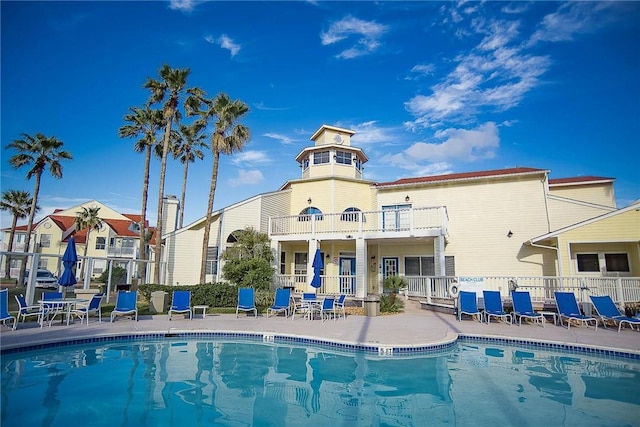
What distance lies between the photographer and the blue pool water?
492cm

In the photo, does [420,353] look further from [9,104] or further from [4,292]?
[9,104]

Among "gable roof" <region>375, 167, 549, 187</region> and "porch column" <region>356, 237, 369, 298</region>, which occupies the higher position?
"gable roof" <region>375, 167, 549, 187</region>

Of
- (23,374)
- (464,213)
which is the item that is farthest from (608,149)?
(23,374)

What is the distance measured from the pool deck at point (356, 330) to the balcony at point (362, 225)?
15.9 feet

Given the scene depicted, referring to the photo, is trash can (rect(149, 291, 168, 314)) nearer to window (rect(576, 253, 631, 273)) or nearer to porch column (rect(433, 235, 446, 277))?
porch column (rect(433, 235, 446, 277))

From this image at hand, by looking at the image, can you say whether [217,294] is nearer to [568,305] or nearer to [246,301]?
[246,301]

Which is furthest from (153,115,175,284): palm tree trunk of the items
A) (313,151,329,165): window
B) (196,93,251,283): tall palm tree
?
(313,151,329,165): window

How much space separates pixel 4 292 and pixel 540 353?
1527 cm

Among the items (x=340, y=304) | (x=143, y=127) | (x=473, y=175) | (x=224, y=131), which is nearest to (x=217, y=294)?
(x=340, y=304)

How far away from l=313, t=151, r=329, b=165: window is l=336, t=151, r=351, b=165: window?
2.39 feet

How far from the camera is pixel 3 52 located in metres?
12.7

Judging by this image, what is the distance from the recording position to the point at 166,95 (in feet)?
67.7

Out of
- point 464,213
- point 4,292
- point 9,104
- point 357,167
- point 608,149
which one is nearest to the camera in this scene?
point 4,292

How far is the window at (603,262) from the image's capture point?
14762mm
